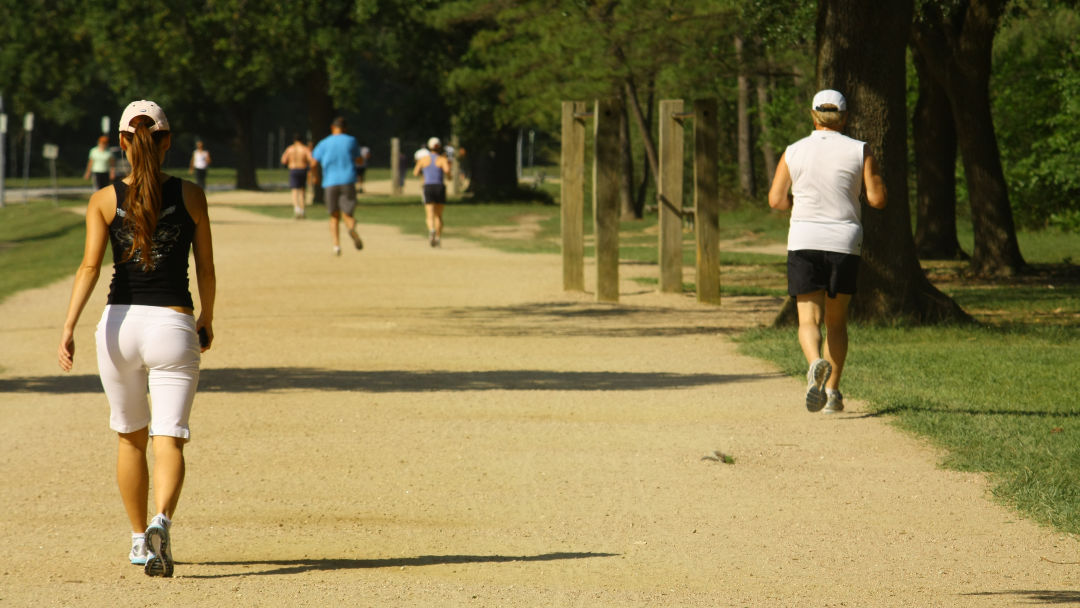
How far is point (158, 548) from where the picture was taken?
5.38 metres

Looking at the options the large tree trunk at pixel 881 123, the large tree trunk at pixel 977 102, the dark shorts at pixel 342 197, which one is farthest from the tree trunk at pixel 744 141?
the large tree trunk at pixel 881 123

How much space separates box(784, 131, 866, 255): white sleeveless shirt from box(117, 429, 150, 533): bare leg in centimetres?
442

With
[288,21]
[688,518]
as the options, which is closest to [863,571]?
[688,518]

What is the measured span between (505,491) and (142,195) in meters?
2.47

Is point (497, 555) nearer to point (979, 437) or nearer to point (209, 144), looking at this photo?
point (979, 437)

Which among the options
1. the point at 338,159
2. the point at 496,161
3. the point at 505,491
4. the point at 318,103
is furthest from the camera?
the point at 496,161

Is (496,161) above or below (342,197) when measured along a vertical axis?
above

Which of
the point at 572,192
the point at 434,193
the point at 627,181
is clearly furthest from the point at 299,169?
the point at 572,192

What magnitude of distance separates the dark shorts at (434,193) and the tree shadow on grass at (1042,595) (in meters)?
19.4

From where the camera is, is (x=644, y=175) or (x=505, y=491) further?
(x=644, y=175)

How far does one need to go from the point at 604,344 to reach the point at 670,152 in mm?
4200

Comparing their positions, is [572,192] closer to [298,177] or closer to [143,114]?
[143,114]

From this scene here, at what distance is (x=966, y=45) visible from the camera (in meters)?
19.5

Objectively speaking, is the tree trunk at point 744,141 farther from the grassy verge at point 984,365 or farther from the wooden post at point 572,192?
the wooden post at point 572,192
